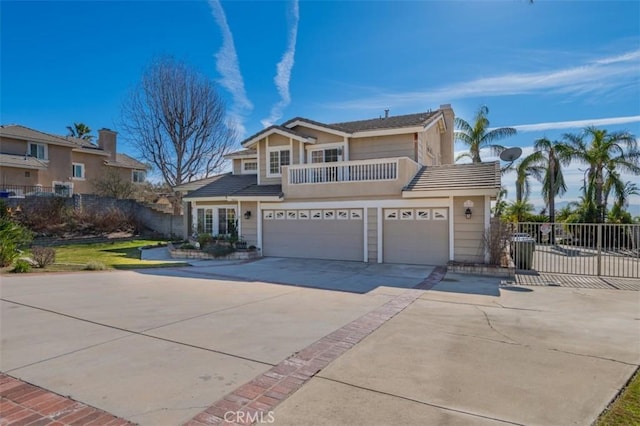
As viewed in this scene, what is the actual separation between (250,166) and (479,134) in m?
16.7

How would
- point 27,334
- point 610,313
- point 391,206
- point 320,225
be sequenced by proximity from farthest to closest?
point 320,225, point 391,206, point 610,313, point 27,334

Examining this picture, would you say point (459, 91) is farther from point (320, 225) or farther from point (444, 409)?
point (444, 409)

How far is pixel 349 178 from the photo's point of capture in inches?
604

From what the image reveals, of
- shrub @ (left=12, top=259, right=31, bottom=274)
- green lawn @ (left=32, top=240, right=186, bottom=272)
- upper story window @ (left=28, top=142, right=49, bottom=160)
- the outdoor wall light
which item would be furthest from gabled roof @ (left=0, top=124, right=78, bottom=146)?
the outdoor wall light

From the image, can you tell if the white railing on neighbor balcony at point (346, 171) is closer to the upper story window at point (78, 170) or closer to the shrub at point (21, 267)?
the shrub at point (21, 267)

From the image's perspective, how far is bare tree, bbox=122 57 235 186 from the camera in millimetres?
27203

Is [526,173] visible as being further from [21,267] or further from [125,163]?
[125,163]

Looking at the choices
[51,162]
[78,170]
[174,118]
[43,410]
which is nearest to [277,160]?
[174,118]

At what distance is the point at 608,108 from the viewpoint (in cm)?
1914

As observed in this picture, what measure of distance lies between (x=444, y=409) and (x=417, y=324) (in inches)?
115

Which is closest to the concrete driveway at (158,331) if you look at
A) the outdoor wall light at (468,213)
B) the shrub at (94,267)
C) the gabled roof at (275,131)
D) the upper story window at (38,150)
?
the shrub at (94,267)

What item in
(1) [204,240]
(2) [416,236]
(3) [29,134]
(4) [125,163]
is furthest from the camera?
(4) [125,163]

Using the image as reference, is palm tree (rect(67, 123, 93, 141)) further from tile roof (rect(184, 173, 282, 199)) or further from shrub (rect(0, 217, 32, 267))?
shrub (rect(0, 217, 32, 267))

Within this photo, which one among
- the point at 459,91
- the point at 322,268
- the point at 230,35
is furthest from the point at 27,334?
the point at 459,91
